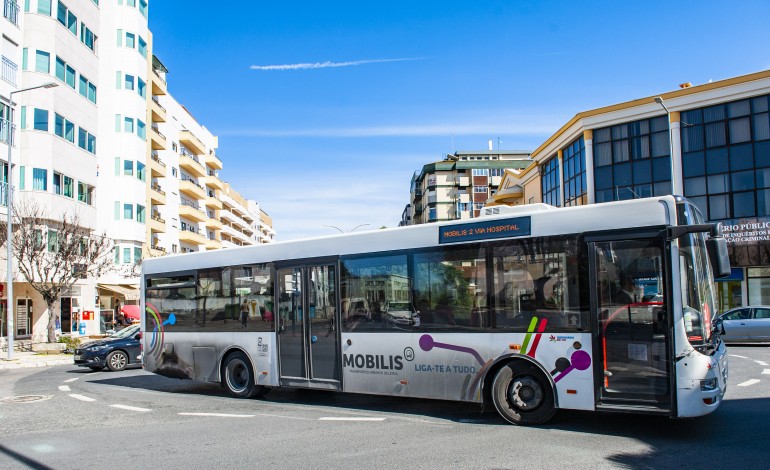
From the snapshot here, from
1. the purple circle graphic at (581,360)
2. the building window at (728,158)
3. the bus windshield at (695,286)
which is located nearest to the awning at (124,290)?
the building window at (728,158)

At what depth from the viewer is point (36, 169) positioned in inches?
1313

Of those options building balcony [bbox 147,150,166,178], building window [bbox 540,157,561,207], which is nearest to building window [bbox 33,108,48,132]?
building balcony [bbox 147,150,166,178]

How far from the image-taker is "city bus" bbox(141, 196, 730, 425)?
26.8ft

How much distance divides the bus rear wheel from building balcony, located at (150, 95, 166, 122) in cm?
4887

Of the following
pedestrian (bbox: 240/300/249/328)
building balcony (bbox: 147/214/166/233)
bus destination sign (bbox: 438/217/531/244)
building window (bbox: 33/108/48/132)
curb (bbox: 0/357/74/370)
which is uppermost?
building window (bbox: 33/108/48/132)

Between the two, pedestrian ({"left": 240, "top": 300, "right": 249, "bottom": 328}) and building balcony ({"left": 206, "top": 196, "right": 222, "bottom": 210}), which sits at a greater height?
building balcony ({"left": 206, "top": 196, "right": 222, "bottom": 210})

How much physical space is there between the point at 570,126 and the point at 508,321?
112 feet

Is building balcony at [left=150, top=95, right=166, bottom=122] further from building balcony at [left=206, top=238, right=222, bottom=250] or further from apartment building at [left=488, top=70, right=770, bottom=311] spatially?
apartment building at [left=488, top=70, right=770, bottom=311]

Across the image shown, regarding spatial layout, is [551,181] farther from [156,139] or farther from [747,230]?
[156,139]

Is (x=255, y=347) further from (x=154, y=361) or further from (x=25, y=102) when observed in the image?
(x=25, y=102)

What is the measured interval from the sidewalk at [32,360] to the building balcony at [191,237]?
130 ft

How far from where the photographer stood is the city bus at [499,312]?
26.8 ft

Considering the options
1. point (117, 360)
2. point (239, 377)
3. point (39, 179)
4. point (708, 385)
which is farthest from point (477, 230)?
point (39, 179)

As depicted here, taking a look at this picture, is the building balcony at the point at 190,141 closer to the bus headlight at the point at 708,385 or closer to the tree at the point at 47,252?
the tree at the point at 47,252
